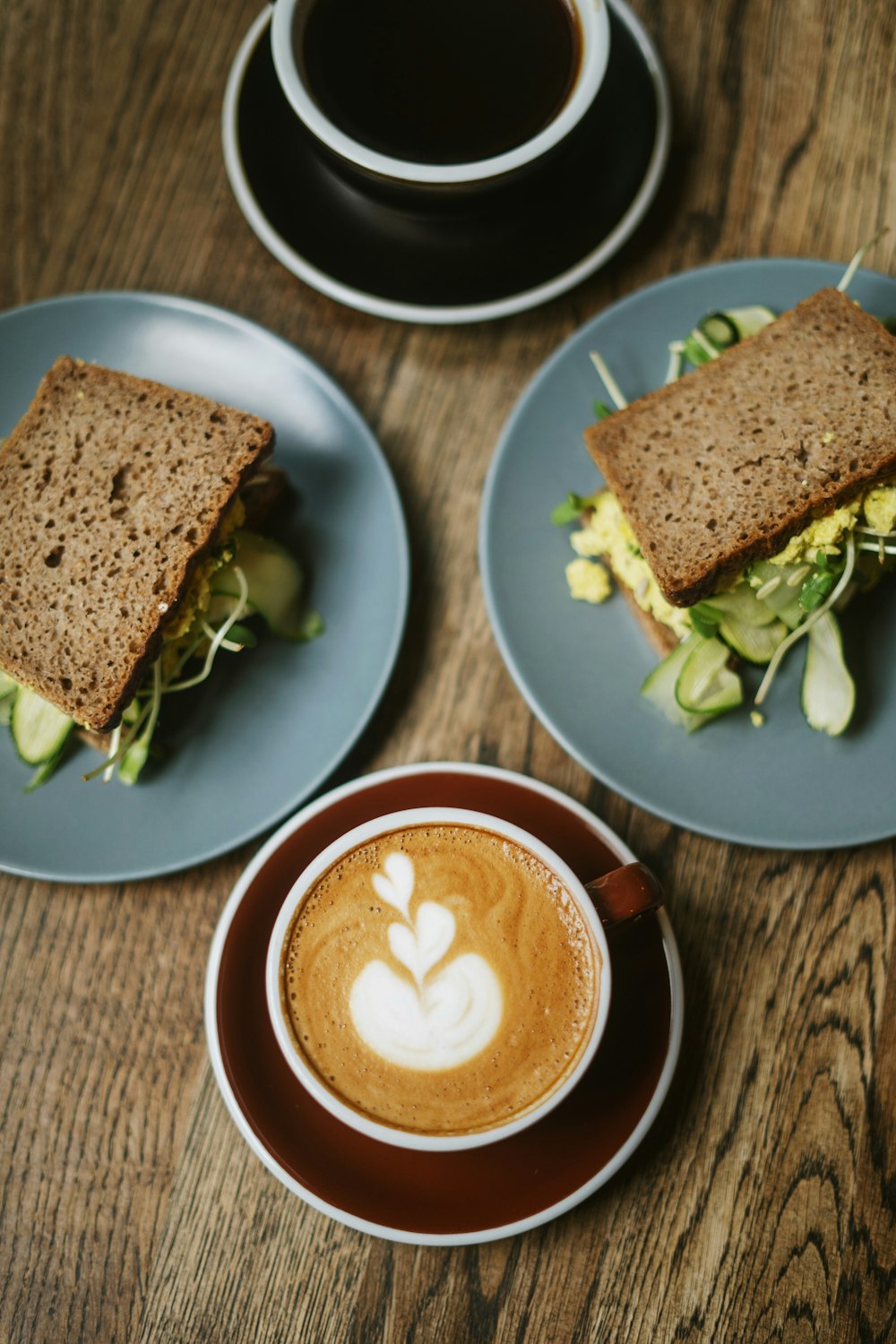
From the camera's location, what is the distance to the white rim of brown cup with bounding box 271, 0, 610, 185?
42.0 inches

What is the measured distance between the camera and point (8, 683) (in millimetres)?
1239

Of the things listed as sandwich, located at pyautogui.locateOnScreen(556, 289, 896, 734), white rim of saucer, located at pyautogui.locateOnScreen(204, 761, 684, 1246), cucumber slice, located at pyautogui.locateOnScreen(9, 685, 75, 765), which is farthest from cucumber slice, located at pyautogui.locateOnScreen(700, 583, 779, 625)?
cucumber slice, located at pyautogui.locateOnScreen(9, 685, 75, 765)

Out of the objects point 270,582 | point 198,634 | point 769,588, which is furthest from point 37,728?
point 769,588

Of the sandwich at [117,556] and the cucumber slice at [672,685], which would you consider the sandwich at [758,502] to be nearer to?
the cucumber slice at [672,685]

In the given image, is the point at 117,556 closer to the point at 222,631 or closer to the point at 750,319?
the point at 222,631

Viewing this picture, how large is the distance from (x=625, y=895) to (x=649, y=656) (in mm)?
353

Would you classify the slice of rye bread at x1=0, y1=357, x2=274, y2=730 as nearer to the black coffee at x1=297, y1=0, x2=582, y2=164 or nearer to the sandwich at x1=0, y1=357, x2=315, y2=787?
the sandwich at x1=0, y1=357, x2=315, y2=787

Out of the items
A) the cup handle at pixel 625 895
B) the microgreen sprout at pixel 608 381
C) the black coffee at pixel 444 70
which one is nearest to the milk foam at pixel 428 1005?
the cup handle at pixel 625 895

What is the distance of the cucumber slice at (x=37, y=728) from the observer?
119 cm

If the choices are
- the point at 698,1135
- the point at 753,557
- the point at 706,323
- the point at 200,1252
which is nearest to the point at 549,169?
the point at 706,323

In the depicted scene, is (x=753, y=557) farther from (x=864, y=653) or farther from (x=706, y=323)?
(x=706, y=323)

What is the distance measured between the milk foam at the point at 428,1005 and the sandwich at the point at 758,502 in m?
0.43

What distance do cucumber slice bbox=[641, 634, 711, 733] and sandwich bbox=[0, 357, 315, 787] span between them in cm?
46

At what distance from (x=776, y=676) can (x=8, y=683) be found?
103cm
